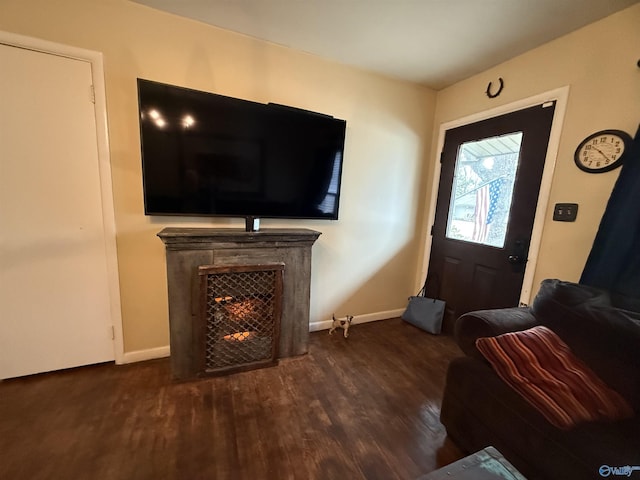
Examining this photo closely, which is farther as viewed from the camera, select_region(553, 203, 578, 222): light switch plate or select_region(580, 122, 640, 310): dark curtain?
select_region(553, 203, 578, 222): light switch plate

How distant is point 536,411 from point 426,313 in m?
1.57

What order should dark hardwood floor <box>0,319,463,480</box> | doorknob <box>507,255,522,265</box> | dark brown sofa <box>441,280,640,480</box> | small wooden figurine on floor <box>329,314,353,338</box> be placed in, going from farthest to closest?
small wooden figurine on floor <box>329,314,353,338</box> → doorknob <box>507,255,522,265</box> → dark hardwood floor <box>0,319,463,480</box> → dark brown sofa <box>441,280,640,480</box>

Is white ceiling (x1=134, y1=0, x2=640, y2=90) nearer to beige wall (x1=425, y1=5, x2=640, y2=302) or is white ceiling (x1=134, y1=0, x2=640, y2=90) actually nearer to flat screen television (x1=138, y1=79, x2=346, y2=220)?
beige wall (x1=425, y1=5, x2=640, y2=302)

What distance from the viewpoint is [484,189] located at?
2242 mm

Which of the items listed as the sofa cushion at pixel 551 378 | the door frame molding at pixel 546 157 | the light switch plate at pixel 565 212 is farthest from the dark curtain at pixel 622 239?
the sofa cushion at pixel 551 378

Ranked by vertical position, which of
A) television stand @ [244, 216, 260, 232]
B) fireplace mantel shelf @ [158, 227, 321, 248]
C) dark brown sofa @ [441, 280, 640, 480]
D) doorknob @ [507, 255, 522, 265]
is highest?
television stand @ [244, 216, 260, 232]

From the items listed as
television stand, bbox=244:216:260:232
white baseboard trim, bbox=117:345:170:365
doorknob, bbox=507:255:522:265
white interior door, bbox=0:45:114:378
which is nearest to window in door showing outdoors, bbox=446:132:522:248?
doorknob, bbox=507:255:522:265

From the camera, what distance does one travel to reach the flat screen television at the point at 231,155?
5.19ft

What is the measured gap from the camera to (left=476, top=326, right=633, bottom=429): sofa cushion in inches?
37.5

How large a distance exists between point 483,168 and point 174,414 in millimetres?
2931

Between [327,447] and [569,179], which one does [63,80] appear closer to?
[327,447]

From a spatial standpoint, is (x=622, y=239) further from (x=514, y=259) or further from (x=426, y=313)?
(x=426, y=313)

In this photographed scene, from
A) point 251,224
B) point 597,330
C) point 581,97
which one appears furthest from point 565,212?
point 251,224

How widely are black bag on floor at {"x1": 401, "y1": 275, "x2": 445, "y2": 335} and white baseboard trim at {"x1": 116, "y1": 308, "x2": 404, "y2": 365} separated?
181 millimetres
